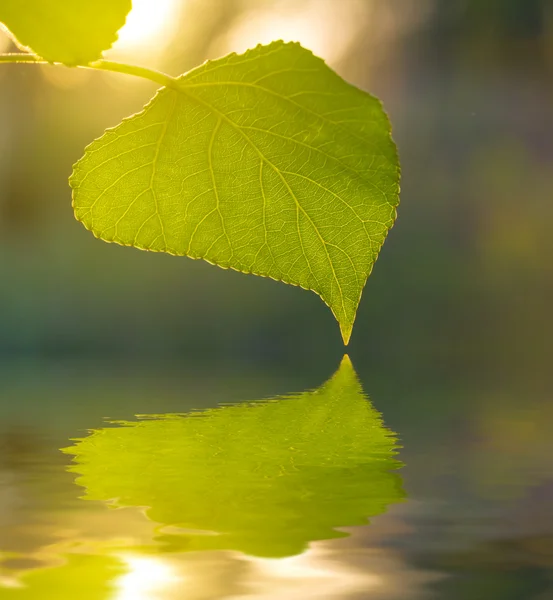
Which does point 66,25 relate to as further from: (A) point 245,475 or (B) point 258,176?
(A) point 245,475

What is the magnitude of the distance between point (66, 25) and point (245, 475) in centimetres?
394

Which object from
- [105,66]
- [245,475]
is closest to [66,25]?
[105,66]

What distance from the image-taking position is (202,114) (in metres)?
0.32

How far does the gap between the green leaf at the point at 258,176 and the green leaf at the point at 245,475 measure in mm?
131

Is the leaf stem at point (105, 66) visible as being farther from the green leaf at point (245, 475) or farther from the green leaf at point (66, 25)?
the green leaf at point (245, 475)

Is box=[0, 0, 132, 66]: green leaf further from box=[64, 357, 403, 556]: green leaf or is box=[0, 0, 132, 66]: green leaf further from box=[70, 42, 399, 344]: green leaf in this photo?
box=[64, 357, 403, 556]: green leaf

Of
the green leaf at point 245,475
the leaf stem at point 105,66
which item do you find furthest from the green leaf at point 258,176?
the green leaf at point 245,475

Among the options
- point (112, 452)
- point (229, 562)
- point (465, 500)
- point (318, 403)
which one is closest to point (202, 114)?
point (229, 562)

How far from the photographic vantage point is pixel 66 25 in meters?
0.27

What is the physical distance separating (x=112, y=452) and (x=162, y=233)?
4.86 metres

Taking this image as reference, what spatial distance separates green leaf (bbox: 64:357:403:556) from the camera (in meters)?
2.74

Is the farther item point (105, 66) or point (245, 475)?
point (245, 475)

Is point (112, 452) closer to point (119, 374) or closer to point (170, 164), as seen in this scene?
point (170, 164)

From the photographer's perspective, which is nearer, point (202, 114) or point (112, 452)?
point (202, 114)
